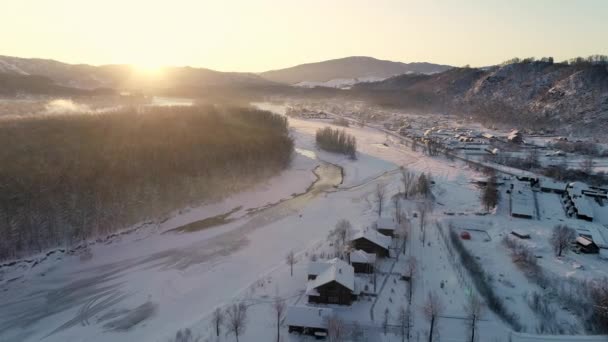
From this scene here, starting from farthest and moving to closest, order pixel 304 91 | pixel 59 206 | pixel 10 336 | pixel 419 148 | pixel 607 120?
pixel 304 91 → pixel 607 120 → pixel 419 148 → pixel 59 206 → pixel 10 336

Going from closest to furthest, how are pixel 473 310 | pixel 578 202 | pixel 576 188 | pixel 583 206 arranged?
pixel 473 310 < pixel 583 206 < pixel 578 202 < pixel 576 188

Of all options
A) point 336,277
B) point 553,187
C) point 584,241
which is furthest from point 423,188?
point 336,277

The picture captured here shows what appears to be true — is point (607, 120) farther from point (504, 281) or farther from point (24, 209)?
point (24, 209)

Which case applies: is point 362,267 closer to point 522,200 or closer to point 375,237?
point 375,237

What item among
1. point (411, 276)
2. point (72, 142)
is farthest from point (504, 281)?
point (72, 142)

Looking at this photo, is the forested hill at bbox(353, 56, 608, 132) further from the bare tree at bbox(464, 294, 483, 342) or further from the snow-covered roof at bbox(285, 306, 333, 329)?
the snow-covered roof at bbox(285, 306, 333, 329)

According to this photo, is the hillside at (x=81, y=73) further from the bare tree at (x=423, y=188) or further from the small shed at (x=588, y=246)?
the small shed at (x=588, y=246)
